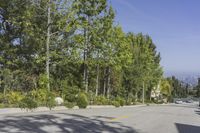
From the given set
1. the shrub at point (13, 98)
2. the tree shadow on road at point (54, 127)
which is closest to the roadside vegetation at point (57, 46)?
the shrub at point (13, 98)

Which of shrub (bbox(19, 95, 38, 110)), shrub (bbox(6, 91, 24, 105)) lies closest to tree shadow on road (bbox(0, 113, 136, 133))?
shrub (bbox(19, 95, 38, 110))

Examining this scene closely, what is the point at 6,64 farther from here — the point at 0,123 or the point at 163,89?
the point at 163,89

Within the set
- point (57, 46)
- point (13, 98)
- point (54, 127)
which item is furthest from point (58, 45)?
point (54, 127)

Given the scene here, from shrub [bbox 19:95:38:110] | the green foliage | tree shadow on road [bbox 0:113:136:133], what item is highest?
the green foliage

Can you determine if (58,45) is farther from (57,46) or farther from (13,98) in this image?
(13,98)

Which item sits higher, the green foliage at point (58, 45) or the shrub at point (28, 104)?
the green foliage at point (58, 45)

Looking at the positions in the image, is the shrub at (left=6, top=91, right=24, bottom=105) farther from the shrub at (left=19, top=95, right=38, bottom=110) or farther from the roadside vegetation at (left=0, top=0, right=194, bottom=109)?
the roadside vegetation at (left=0, top=0, right=194, bottom=109)

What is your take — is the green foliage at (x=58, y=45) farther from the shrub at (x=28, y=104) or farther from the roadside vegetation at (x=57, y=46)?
the shrub at (x=28, y=104)

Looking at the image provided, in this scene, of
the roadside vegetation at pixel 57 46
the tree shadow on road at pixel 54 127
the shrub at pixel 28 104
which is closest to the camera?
the tree shadow on road at pixel 54 127

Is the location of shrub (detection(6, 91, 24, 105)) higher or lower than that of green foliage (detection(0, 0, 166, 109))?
lower

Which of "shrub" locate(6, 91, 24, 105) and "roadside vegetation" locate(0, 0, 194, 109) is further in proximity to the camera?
"roadside vegetation" locate(0, 0, 194, 109)

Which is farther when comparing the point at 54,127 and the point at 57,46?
the point at 57,46

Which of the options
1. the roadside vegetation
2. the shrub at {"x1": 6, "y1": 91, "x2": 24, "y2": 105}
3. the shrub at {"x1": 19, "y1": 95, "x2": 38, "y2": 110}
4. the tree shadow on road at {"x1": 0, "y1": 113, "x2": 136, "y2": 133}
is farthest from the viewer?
the roadside vegetation

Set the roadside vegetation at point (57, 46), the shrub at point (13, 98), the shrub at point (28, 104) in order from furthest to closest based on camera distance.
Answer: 1. the roadside vegetation at point (57, 46)
2. the shrub at point (13, 98)
3. the shrub at point (28, 104)
